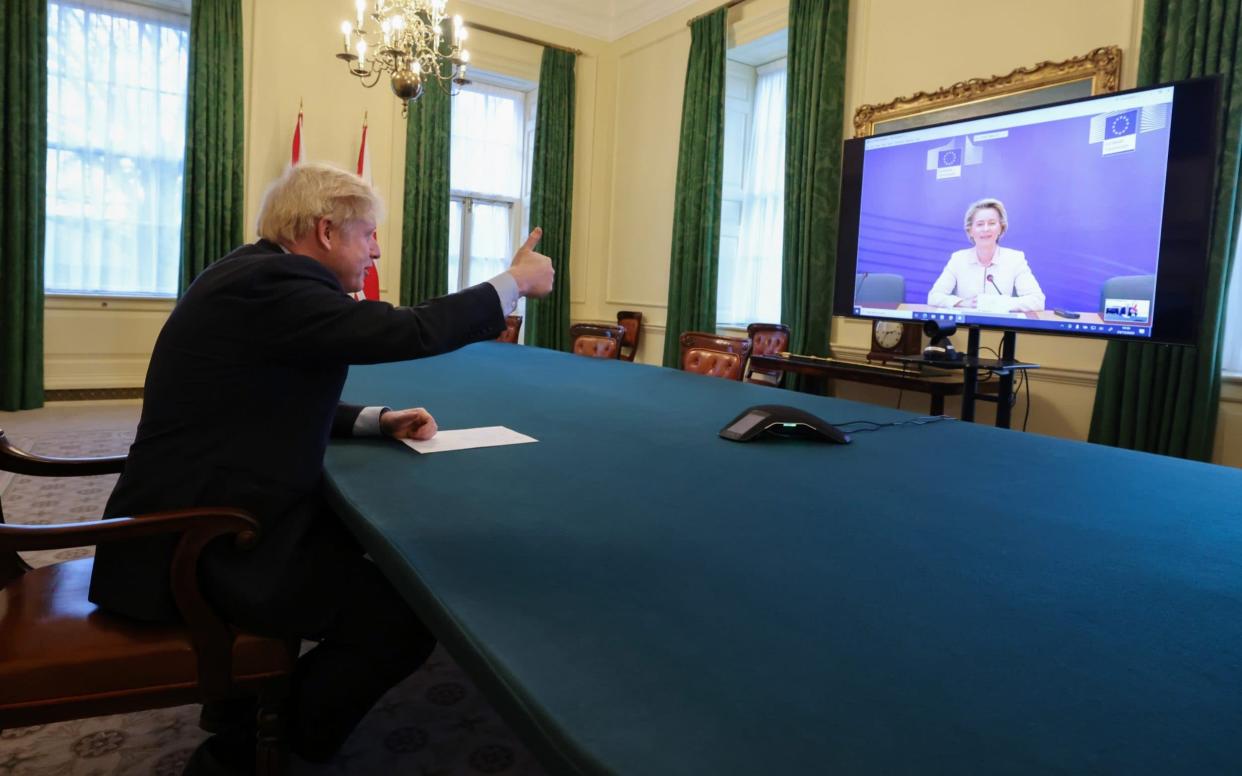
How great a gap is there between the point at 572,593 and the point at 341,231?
3.03 feet

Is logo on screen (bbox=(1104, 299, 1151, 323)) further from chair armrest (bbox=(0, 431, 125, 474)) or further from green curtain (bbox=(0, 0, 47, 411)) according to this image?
green curtain (bbox=(0, 0, 47, 411))

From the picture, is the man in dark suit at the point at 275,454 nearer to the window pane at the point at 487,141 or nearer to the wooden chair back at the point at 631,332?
the wooden chair back at the point at 631,332

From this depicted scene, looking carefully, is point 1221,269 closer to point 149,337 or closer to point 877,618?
point 877,618

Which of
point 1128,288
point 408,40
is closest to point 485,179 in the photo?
point 408,40

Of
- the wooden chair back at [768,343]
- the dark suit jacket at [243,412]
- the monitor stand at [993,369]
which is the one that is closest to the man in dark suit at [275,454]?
the dark suit jacket at [243,412]

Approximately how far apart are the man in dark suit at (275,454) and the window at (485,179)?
5.80m

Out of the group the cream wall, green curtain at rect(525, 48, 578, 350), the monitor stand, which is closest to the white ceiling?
the cream wall

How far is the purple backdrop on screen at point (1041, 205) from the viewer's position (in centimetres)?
298

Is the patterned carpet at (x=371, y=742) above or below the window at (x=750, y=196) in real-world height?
below

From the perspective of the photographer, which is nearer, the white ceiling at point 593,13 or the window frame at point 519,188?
the white ceiling at point 593,13

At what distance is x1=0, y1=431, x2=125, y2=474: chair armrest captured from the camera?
1415mm

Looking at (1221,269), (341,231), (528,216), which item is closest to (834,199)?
(1221,269)

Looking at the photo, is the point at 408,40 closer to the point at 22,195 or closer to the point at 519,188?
the point at 22,195

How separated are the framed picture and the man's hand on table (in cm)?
323
